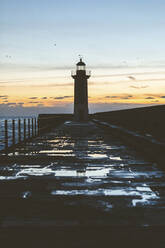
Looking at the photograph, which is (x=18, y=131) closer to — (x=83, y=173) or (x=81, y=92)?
(x=83, y=173)

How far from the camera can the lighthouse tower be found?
203ft

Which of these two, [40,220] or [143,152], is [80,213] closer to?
[40,220]

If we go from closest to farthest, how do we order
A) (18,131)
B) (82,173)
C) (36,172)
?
1. (82,173)
2. (36,172)
3. (18,131)

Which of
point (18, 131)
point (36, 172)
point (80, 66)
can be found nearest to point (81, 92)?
point (80, 66)

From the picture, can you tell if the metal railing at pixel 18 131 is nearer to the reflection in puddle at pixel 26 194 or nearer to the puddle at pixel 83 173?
the puddle at pixel 83 173

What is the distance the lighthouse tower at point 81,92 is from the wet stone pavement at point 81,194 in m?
53.5

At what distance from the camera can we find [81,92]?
63125 mm

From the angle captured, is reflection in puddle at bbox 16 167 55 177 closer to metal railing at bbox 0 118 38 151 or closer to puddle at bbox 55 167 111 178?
puddle at bbox 55 167 111 178

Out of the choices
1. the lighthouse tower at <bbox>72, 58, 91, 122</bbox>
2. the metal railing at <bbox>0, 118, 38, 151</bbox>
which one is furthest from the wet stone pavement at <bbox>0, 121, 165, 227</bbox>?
the lighthouse tower at <bbox>72, 58, 91, 122</bbox>

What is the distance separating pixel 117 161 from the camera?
10.1 meters

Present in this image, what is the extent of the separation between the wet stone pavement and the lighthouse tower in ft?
175

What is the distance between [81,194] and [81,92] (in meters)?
57.9

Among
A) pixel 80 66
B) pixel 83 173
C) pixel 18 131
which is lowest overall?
pixel 83 173

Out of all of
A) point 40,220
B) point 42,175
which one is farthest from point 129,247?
point 42,175
